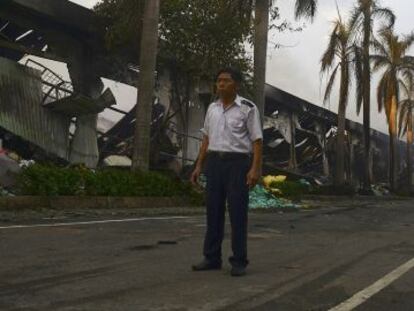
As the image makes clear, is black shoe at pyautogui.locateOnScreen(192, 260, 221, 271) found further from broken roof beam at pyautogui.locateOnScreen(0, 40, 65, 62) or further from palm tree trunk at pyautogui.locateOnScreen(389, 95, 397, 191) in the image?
palm tree trunk at pyautogui.locateOnScreen(389, 95, 397, 191)

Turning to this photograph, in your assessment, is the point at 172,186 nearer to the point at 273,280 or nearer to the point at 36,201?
the point at 36,201

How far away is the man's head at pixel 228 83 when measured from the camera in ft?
19.7

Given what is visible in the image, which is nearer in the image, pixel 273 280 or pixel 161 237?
pixel 273 280

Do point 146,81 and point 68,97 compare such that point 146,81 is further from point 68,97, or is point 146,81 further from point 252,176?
point 252,176

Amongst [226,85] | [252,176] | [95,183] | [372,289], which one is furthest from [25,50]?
[372,289]

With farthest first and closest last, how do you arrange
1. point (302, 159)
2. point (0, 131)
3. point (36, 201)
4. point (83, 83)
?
1. point (302, 159)
2. point (83, 83)
3. point (0, 131)
4. point (36, 201)

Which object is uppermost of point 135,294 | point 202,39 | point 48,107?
point 202,39

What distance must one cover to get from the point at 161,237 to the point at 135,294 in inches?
159

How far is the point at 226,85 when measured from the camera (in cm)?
601

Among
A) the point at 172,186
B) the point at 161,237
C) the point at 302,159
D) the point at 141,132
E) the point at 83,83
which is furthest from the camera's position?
the point at 302,159

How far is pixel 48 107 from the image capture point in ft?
71.5

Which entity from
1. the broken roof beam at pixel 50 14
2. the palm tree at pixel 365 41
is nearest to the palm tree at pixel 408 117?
the palm tree at pixel 365 41

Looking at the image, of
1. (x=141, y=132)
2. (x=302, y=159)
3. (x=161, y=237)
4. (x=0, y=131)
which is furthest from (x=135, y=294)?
(x=302, y=159)

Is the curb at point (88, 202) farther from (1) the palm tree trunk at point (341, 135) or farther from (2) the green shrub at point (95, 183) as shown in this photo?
(1) the palm tree trunk at point (341, 135)
